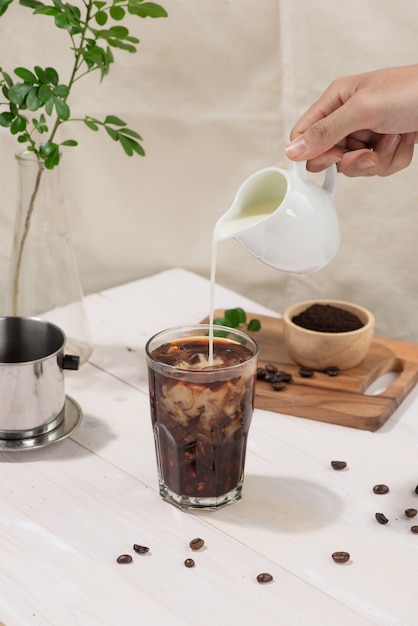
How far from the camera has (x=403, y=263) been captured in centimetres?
200

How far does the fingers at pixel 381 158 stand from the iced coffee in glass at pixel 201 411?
1.31 ft

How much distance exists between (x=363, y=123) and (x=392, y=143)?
206 millimetres

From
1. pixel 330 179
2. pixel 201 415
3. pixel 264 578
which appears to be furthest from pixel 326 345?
pixel 264 578

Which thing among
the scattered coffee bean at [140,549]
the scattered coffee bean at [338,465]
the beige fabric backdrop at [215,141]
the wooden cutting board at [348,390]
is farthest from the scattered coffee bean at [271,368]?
the beige fabric backdrop at [215,141]

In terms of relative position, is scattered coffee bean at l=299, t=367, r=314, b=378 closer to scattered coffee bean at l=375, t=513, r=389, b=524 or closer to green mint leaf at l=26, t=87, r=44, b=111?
scattered coffee bean at l=375, t=513, r=389, b=524

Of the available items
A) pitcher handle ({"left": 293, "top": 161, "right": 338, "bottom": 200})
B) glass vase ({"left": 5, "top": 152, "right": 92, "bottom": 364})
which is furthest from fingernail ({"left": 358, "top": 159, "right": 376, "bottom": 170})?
glass vase ({"left": 5, "top": 152, "right": 92, "bottom": 364})

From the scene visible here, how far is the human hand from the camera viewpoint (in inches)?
47.4

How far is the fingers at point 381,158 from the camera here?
1.37 metres

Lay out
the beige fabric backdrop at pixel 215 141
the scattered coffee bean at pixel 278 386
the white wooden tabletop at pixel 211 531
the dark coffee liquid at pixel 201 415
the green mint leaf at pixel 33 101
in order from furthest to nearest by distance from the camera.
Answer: the beige fabric backdrop at pixel 215 141 → the scattered coffee bean at pixel 278 386 → the green mint leaf at pixel 33 101 → the dark coffee liquid at pixel 201 415 → the white wooden tabletop at pixel 211 531

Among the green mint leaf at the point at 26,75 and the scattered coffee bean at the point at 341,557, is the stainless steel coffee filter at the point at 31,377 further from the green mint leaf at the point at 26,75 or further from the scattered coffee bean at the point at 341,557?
the scattered coffee bean at the point at 341,557

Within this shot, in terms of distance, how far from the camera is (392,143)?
4.64 feet

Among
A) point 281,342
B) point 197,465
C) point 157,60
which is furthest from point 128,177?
point 197,465

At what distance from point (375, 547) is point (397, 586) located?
0.08 m

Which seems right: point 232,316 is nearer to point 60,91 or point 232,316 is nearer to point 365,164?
point 365,164
